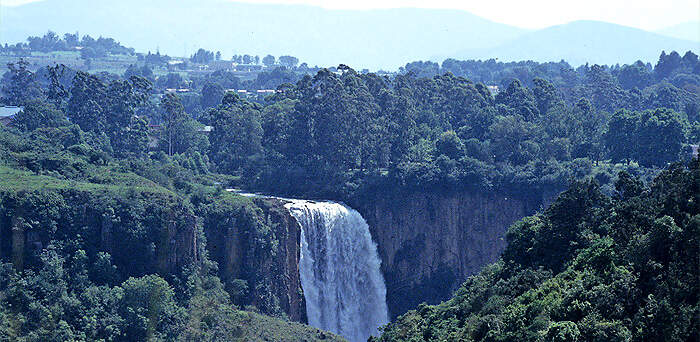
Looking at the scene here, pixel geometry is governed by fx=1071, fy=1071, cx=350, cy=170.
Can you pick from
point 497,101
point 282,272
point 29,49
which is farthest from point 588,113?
point 29,49

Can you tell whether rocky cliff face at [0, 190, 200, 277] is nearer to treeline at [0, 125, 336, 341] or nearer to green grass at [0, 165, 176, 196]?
treeline at [0, 125, 336, 341]

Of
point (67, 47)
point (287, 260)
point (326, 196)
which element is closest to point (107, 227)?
point (287, 260)

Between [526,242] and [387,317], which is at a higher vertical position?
[526,242]

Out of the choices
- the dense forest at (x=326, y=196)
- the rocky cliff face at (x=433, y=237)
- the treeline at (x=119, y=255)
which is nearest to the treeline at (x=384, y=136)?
the dense forest at (x=326, y=196)

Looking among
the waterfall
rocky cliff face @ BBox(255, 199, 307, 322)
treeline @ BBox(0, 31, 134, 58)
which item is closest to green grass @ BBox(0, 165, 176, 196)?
rocky cliff face @ BBox(255, 199, 307, 322)

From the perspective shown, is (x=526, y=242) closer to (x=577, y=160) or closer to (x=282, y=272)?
(x=282, y=272)

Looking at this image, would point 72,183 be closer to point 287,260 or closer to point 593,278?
point 287,260
